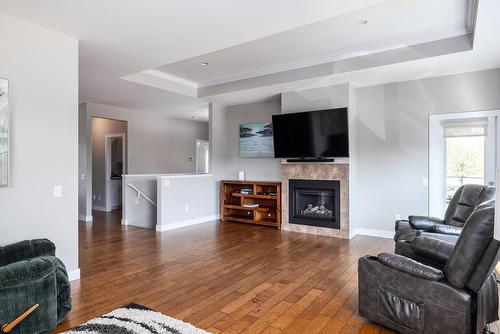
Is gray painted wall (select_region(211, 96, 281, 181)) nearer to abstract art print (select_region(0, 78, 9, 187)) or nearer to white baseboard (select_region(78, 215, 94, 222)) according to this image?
white baseboard (select_region(78, 215, 94, 222))

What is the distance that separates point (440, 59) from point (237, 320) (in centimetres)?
392

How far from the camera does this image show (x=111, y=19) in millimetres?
2996

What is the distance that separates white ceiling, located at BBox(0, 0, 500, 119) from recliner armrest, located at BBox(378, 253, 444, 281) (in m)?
2.08

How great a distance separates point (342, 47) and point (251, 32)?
1.69 metres

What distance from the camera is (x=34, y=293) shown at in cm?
226

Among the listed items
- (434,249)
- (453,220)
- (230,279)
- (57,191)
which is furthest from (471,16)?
(57,191)

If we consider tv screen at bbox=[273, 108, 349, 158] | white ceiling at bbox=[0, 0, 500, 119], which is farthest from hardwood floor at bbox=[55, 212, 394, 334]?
white ceiling at bbox=[0, 0, 500, 119]

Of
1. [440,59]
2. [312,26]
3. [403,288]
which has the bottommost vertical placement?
[403,288]

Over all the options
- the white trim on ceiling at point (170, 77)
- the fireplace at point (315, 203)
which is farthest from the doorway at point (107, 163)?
the fireplace at point (315, 203)

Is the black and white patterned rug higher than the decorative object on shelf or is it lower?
lower

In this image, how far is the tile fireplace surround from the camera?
5348 millimetres

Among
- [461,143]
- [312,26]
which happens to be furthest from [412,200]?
[312,26]

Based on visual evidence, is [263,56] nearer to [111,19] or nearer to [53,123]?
[111,19]

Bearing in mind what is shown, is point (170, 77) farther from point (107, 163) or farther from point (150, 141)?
point (107, 163)
